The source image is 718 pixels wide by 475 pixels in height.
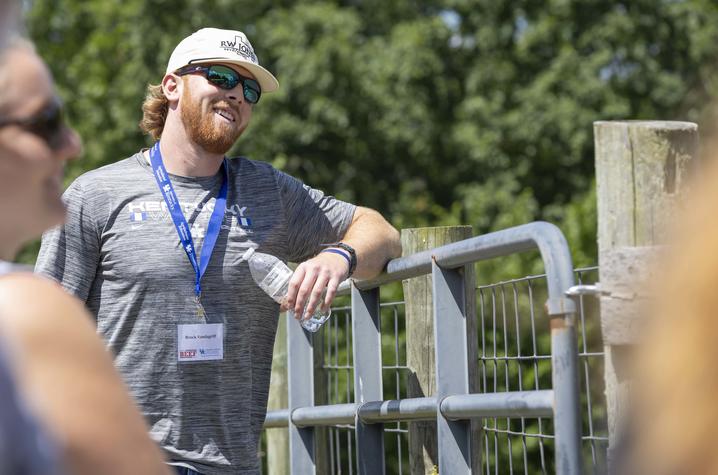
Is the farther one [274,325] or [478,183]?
[478,183]

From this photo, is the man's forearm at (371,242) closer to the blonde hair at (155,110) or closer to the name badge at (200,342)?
the name badge at (200,342)

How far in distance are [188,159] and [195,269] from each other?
1.42ft

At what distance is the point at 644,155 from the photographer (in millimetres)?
2816

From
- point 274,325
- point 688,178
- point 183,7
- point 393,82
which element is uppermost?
point 183,7

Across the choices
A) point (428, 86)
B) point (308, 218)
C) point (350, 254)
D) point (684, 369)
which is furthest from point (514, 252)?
point (428, 86)

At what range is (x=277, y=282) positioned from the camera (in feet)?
13.0

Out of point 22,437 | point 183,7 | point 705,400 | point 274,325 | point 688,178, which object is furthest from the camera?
point 183,7

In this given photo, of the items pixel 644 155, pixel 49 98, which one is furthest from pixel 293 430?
pixel 49 98

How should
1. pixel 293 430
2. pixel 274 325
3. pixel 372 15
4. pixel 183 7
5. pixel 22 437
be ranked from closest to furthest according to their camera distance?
1. pixel 22 437
2. pixel 274 325
3. pixel 293 430
4. pixel 183 7
5. pixel 372 15

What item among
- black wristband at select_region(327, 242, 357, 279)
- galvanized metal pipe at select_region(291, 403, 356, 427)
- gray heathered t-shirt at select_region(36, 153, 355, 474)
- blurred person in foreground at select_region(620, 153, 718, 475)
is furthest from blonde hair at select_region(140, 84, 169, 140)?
blurred person in foreground at select_region(620, 153, 718, 475)

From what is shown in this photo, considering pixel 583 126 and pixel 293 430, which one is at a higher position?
pixel 583 126

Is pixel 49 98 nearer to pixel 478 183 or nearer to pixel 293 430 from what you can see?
pixel 293 430

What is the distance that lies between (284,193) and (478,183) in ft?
54.3

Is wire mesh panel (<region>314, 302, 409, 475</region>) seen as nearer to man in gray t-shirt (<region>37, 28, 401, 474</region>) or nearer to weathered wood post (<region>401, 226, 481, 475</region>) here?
weathered wood post (<region>401, 226, 481, 475</region>)
